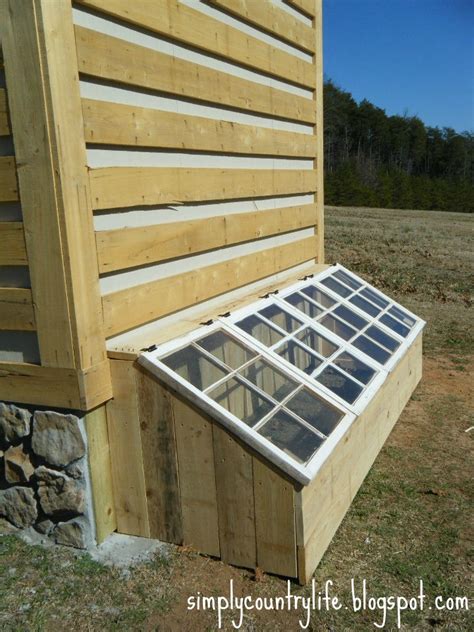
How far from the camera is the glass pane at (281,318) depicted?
443 cm

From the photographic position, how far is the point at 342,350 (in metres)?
4.41

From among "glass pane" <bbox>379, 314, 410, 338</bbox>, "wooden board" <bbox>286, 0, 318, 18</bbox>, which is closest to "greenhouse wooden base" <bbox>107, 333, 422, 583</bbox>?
"glass pane" <bbox>379, 314, 410, 338</bbox>

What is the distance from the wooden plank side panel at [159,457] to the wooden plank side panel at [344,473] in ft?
2.44

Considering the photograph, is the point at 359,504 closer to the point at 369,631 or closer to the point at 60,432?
the point at 369,631

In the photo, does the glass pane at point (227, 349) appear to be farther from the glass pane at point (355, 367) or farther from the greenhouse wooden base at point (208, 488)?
the glass pane at point (355, 367)

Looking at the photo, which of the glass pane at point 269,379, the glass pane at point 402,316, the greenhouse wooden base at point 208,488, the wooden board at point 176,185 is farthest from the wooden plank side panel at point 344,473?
the wooden board at point 176,185

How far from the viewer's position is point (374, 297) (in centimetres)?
624

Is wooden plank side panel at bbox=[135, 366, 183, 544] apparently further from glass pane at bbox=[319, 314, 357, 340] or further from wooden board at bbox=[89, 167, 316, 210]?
glass pane at bbox=[319, 314, 357, 340]

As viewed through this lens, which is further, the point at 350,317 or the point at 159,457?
the point at 350,317

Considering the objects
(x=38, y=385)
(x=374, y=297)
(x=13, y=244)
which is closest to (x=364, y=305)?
(x=374, y=297)

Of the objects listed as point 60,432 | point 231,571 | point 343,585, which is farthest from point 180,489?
point 343,585

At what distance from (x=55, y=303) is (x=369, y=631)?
7.21ft

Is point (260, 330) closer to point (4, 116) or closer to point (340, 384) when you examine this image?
point (340, 384)

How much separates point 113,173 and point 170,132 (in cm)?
69
